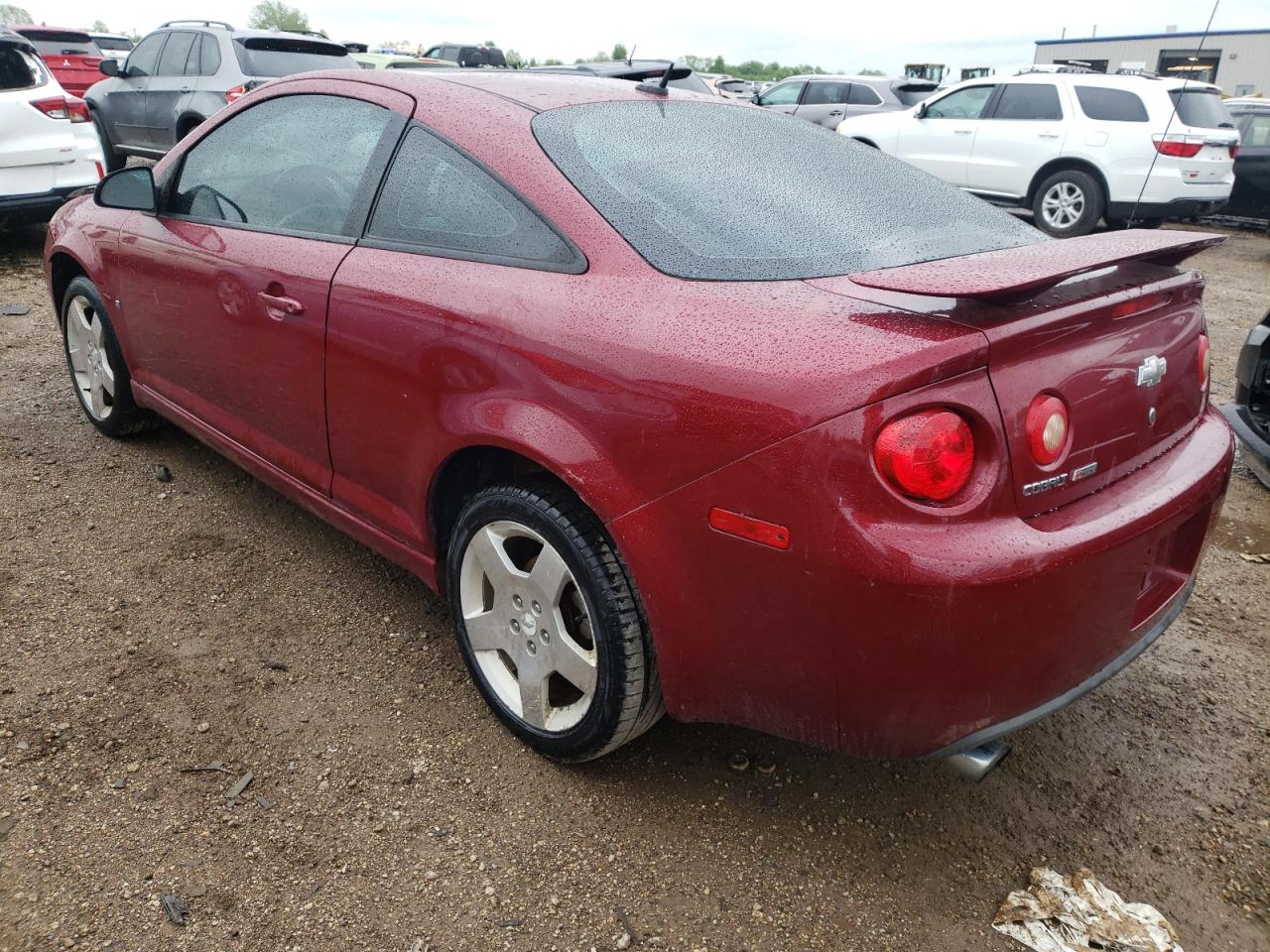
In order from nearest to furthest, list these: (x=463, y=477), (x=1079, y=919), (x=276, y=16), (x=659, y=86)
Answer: (x=1079, y=919) → (x=463, y=477) → (x=659, y=86) → (x=276, y=16)

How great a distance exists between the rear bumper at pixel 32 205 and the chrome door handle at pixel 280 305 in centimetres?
554

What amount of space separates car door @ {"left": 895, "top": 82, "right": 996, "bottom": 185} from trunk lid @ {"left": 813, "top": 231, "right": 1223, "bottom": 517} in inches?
374

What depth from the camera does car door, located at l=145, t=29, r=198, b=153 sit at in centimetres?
973

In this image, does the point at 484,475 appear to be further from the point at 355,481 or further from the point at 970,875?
the point at 970,875

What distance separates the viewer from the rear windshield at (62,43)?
14320mm

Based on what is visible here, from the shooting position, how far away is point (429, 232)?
93.9 inches

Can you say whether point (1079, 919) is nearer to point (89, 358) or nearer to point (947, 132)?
point (89, 358)

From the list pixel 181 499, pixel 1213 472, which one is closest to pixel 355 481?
pixel 181 499

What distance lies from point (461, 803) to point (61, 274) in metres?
3.23

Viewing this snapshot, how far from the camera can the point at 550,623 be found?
2.20 metres

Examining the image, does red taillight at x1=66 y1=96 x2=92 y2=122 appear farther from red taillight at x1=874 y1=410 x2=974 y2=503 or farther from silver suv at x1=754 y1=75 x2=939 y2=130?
silver suv at x1=754 y1=75 x2=939 y2=130

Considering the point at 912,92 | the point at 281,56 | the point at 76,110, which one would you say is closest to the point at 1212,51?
the point at 912,92

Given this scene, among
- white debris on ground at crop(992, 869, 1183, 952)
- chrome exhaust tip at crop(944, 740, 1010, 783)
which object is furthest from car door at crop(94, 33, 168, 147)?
white debris on ground at crop(992, 869, 1183, 952)

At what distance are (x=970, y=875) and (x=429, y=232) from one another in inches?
75.8
